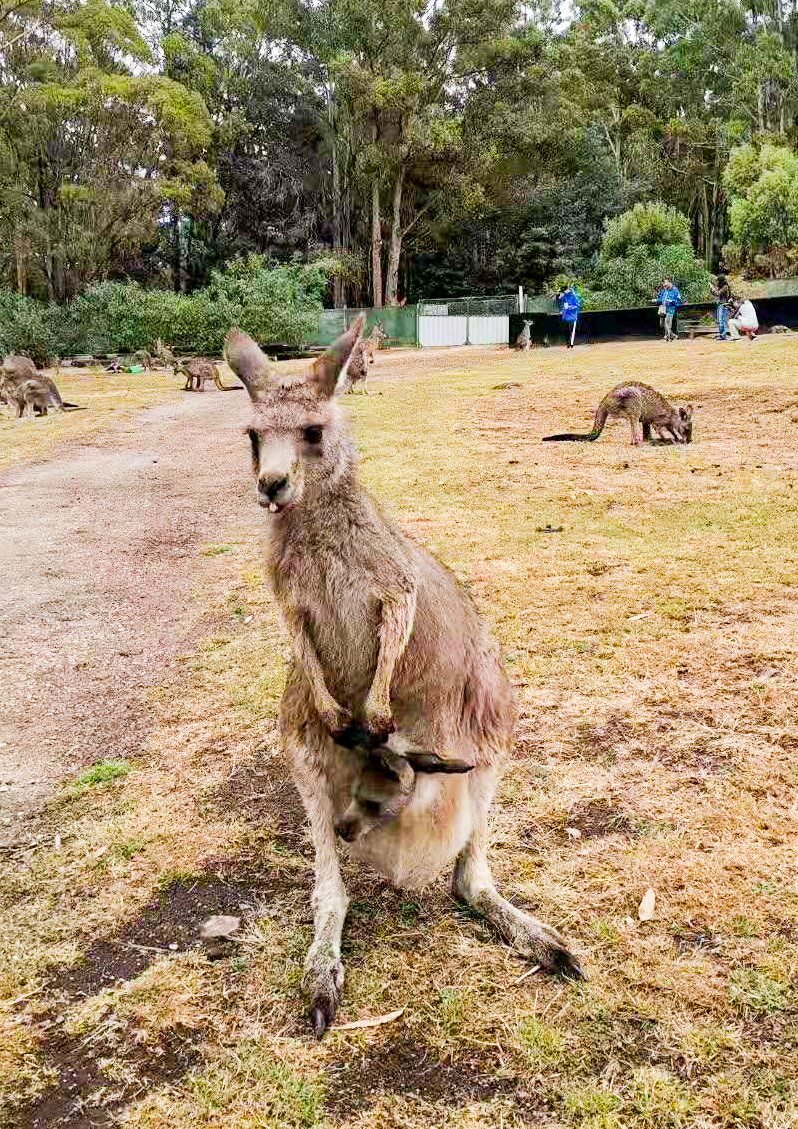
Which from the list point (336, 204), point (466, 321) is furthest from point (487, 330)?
point (336, 204)

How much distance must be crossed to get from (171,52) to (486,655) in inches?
1304

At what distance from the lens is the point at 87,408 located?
52.2 ft

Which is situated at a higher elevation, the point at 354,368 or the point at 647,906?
the point at 354,368

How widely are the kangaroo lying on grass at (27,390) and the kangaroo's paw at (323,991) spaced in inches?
565

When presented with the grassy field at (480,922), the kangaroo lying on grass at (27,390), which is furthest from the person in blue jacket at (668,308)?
the grassy field at (480,922)

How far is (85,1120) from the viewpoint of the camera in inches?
71.0

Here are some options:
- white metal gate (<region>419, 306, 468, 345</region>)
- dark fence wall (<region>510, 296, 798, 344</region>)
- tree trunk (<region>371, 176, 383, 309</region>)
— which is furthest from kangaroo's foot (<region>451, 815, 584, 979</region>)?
tree trunk (<region>371, 176, 383, 309</region>)

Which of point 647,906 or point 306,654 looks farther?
point 647,906

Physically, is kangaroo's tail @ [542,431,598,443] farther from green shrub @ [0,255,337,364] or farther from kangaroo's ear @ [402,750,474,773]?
green shrub @ [0,255,337,364]

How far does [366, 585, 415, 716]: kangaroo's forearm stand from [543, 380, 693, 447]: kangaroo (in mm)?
8112

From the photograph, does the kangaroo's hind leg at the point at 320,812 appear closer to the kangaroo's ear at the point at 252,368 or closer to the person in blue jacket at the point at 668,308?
the kangaroo's ear at the point at 252,368

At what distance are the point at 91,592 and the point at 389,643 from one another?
3.71m

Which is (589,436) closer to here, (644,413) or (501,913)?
(644,413)

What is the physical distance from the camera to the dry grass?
39.8 ft
